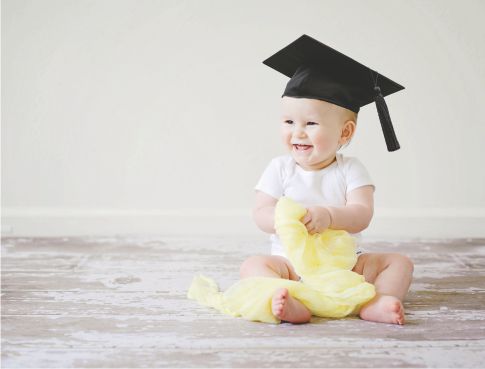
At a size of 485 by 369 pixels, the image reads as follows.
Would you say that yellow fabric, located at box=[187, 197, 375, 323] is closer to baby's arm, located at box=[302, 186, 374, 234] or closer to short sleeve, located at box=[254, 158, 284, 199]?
baby's arm, located at box=[302, 186, 374, 234]

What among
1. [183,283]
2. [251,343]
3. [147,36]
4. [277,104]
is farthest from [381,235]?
[251,343]

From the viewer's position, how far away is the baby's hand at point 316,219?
1.45m

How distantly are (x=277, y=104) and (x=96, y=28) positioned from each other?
763 mm

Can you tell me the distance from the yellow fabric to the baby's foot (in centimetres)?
3

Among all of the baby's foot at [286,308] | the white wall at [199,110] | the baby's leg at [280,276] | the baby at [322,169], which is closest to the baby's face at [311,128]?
the baby at [322,169]

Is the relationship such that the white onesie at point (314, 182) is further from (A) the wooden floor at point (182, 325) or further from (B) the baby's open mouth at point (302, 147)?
(A) the wooden floor at point (182, 325)

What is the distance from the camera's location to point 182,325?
138cm

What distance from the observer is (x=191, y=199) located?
8.35 feet

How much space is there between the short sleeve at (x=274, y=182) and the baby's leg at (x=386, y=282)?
27 cm

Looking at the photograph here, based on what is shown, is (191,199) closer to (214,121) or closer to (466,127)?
(214,121)

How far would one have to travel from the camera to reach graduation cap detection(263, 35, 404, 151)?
151cm

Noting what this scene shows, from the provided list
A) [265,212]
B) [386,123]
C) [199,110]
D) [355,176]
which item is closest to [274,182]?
[265,212]

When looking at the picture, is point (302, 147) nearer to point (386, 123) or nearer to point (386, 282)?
point (386, 123)

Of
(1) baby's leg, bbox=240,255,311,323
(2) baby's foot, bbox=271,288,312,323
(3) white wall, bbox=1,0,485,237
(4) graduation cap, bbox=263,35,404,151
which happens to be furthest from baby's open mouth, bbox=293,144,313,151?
(3) white wall, bbox=1,0,485,237
